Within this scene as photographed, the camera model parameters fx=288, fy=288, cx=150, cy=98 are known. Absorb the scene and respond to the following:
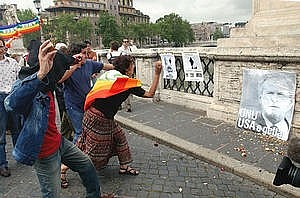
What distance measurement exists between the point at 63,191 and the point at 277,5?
5.41 metres

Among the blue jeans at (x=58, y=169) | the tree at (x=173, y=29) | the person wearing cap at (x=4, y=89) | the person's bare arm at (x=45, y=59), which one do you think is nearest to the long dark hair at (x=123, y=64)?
the blue jeans at (x=58, y=169)

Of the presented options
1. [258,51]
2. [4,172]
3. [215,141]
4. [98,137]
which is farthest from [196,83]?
[4,172]

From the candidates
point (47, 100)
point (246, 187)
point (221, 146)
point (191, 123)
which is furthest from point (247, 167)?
point (47, 100)

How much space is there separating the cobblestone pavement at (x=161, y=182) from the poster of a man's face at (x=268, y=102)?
62.0 inches

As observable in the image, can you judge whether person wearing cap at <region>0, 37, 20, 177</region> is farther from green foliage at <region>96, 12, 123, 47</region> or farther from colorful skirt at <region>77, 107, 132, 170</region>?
green foliage at <region>96, 12, 123, 47</region>

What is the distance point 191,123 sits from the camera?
6.28 m

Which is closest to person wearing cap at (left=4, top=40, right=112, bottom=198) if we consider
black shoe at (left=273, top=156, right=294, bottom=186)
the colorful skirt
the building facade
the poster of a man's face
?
the colorful skirt

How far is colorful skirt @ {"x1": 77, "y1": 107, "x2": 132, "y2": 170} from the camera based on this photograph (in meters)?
3.73

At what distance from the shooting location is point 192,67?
730 centimetres

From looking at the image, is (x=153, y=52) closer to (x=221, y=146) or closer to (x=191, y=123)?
(x=191, y=123)

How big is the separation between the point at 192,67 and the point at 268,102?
2470 mm

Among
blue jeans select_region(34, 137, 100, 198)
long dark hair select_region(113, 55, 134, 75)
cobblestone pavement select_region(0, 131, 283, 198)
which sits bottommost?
cobblestone pavement select_region(0, 131, 283, 198)

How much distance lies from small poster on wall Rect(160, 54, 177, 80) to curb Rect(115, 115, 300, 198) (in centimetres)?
234

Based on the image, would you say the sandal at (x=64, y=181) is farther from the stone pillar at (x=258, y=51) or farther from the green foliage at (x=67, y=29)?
the green foliage at (x=67, y=29)
